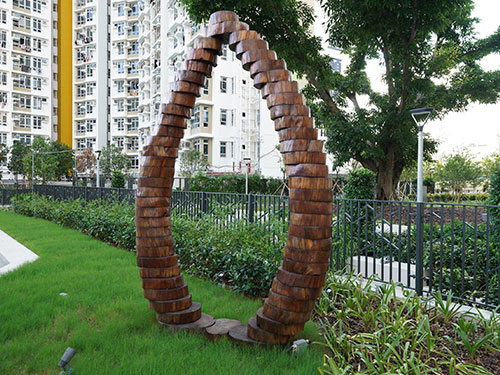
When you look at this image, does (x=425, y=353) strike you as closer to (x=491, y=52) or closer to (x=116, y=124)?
(x=491, y=52)

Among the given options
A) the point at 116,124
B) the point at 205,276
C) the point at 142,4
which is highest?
the point at 142,4

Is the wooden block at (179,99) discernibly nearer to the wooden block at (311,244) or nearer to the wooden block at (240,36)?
the wooden block at (240,36)

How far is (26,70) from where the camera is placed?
47.1 m

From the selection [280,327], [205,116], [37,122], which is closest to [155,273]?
[280,327]

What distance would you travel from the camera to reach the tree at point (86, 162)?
44344 millimetres

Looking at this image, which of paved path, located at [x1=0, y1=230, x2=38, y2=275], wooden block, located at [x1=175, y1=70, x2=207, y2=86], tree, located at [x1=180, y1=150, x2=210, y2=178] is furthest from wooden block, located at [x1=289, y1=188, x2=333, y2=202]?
tree, located at [x1=180, y1=150, x2=210, y2=178]

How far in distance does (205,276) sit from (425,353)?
3330mm

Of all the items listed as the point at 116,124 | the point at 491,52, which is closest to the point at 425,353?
the point at 491,52

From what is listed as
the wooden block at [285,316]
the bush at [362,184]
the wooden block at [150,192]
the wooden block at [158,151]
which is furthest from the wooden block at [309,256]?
the bush at [362,184]

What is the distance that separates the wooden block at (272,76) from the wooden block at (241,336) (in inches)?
84.8

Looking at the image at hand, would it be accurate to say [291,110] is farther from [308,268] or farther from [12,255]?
[12,255]

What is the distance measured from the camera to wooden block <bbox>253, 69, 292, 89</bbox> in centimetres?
322

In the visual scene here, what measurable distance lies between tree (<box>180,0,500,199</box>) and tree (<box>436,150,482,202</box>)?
10.6 m

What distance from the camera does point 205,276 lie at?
18.9 ft
